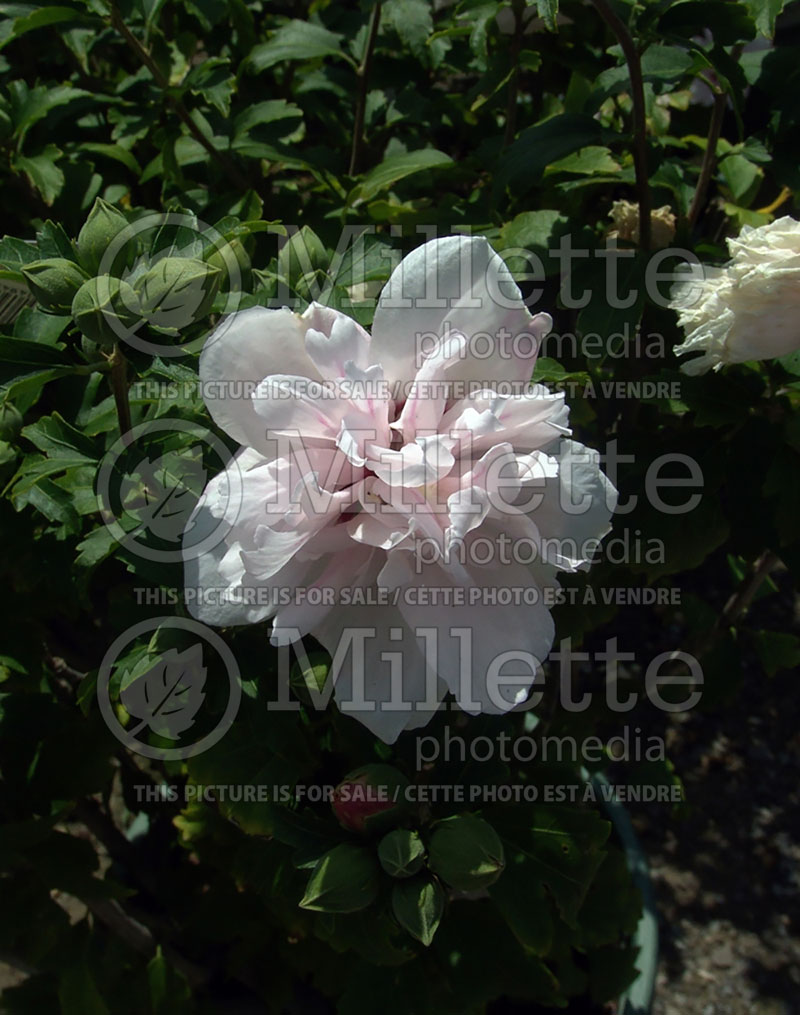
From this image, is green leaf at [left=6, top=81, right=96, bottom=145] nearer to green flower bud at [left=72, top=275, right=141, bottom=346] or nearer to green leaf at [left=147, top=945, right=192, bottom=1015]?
green flower bud at [left=72, top=275, right=141, bottom=346]

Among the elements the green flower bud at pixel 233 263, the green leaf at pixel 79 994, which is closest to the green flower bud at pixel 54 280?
the green flower bud at pixel 233 263

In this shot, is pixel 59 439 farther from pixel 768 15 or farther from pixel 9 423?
pixel 768 15

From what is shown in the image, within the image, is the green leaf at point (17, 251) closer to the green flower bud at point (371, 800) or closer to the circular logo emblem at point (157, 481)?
the circular logo emblem at point (157, 481)

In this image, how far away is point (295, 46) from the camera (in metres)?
1.29

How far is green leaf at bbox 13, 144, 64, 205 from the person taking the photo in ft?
3.81

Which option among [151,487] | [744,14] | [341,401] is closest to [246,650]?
[151,487]

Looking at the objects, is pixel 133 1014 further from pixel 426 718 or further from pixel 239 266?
pixel 239 266

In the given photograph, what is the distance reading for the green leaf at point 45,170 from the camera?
116 cm

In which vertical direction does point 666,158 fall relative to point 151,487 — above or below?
above

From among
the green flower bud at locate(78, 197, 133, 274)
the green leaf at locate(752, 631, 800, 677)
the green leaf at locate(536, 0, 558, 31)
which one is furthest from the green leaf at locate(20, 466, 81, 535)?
the green leaf at locate(752, 631, 800, 677)

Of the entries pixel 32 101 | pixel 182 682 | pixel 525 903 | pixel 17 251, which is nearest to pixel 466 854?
pixel 525 903

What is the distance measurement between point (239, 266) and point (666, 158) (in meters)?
0.65

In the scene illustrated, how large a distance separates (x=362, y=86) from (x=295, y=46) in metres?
0.10

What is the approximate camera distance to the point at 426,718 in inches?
30.6
